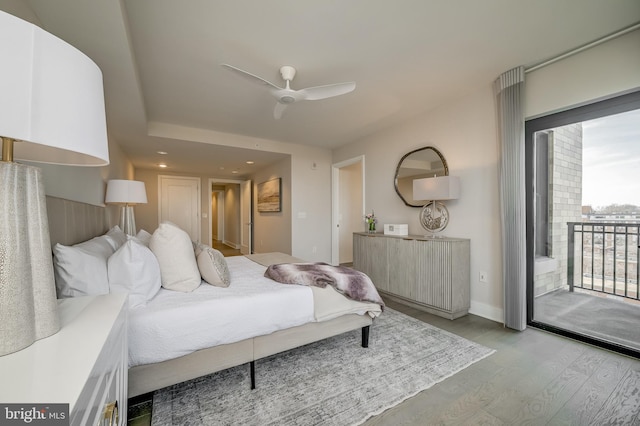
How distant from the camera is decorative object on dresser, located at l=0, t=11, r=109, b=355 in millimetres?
569

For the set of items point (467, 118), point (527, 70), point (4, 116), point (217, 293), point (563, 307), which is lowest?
point (563, 307)

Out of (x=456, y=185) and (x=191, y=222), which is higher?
(x=456, y=185)

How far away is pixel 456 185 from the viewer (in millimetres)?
2943

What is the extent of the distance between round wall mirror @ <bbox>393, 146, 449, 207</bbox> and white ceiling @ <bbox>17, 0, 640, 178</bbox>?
0.60 metres

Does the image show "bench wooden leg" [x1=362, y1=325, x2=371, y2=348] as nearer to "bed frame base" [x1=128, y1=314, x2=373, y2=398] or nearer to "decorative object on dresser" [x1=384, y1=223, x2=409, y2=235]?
"bed frame base" [x1=128, y1=314, x2=373, y2=398]

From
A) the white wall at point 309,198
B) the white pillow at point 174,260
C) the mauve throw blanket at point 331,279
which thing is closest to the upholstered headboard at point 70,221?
the white pillow at point 174,260

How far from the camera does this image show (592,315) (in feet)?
7.51

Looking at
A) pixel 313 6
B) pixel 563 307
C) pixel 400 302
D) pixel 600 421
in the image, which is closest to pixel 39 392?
pixel 313 6

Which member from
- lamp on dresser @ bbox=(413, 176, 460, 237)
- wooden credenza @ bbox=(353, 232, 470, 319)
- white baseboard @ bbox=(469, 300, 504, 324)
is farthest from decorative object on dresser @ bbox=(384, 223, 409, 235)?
white baseboard @ bbox=(469, 300, 504, 324)

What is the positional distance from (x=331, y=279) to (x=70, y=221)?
1.77m

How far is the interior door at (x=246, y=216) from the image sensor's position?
713 centimetres

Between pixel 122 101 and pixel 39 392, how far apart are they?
3002 mm

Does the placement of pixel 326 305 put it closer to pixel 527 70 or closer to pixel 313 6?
pixel 313 6

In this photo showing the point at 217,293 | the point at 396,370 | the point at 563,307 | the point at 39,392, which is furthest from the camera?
the point at 563,307
